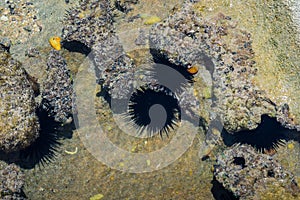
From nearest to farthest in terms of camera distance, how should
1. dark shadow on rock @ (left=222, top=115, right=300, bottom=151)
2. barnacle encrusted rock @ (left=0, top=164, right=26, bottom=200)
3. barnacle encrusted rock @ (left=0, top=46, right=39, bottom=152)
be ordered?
1. barnacle encrusted rock @ (left=0, top=46, right=39, bottom=152)
2. barnacle encrusted rock @ (left=0, top=164, right=26, bottom=200)
3. dark shadow on rock @ (left=222, top=115, right=300, bottom=151)

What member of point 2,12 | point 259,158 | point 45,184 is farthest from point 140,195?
point 2,12

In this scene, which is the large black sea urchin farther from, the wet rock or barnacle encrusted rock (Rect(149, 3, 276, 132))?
the wet rock

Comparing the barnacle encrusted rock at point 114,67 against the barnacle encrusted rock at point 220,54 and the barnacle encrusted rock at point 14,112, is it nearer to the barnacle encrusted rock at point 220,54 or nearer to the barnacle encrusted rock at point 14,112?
the barnacle encrusted rock at point 220,54

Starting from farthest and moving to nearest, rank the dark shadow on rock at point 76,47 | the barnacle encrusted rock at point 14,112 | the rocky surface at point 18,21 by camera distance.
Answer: the rocky surface at point 18,21 < the dark shadow on rock at point 76,47 < the barnacle encrusted rock at point 14,112

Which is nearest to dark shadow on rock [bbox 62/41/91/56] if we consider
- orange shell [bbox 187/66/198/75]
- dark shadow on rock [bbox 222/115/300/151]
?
orange shell [bbox 187/66/198/75]

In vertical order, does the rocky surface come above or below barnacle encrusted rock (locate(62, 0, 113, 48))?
below

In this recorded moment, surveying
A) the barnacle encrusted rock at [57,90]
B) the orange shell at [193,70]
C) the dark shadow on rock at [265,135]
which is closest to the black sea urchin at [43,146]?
the barnacle encrusted rock at [57,90]

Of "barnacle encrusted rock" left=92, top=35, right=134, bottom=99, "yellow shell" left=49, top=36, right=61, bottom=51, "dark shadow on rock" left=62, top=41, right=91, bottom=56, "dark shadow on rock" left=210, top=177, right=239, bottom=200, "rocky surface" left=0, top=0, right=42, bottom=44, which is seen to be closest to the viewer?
"barnacle encrusted rock" left=92, top=35, right=134, bottom=99
